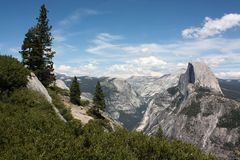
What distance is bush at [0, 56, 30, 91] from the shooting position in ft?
115

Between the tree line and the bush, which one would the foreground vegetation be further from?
the tree line

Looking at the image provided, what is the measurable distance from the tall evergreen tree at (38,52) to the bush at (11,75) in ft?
72.6

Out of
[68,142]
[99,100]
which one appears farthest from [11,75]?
[99,100]

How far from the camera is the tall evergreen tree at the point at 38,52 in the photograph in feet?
202

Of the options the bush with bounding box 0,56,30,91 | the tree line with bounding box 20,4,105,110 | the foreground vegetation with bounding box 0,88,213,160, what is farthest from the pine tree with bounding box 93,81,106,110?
the foreground vegetation with bounding box 0,88,213,160

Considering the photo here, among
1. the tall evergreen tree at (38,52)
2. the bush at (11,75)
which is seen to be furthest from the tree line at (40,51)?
the bush at (11,75)

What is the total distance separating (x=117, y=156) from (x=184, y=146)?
6876 millimetres

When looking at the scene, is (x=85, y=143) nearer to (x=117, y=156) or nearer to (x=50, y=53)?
(x=117, y=156)

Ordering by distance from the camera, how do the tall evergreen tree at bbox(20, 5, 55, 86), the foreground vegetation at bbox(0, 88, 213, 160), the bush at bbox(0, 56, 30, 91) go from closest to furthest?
the foreground vegetation at bbox(0, 88, 213, 160) < the bush at bbox(0, 56, 30, 91) < the tall evergreen tree at bbox(20, 5, 55, 86)

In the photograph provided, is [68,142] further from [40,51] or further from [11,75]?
[40,51]

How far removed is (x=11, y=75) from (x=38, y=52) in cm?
2685

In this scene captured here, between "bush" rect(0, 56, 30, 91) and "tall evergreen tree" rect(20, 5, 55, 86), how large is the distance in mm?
22123

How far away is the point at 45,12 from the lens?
67688mm

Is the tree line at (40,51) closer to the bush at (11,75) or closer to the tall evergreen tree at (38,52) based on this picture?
the tall evergreen tree at (38,52)
